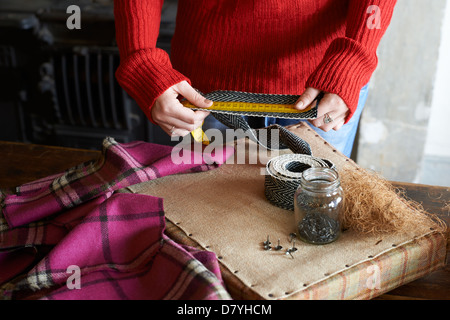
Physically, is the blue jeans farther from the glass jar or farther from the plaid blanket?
the glass jar

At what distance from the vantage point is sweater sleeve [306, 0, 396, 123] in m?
0.89

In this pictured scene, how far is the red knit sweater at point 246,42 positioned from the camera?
938mm

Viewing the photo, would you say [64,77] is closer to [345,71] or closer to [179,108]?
[179,108]

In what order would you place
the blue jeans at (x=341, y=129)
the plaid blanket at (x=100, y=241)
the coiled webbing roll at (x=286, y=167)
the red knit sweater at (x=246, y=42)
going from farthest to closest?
1. the blue jeans at (x=341, y=129)
2. the red knit sweater at (x=246, y=42)
3. the coiled webbing roll at (x=286, y=167)
4. the plaid blanket at (x=100, y=241)

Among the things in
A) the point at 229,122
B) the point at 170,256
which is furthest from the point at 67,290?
the point at 229,122

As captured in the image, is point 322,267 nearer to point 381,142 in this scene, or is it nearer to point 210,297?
point 210,297

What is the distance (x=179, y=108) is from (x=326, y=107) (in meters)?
0.26

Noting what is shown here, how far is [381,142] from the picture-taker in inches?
72.1

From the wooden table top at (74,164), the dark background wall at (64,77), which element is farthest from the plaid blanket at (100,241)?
the dark background wall at (64,77)

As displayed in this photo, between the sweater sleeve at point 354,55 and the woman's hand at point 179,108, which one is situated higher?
the sweater sleeve at point 354,55

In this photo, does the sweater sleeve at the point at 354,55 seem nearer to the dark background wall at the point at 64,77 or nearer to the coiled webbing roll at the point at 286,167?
the coiled webbing roll at the point at 286,167

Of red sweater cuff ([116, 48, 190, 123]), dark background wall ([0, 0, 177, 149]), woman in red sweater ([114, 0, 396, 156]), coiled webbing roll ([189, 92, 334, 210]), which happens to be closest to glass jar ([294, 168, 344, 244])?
coiled webbing roll ([189, 92, 334, 210])

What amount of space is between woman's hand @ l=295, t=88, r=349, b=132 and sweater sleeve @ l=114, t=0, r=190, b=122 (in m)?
0.22

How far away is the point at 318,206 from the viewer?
30.3 inches
